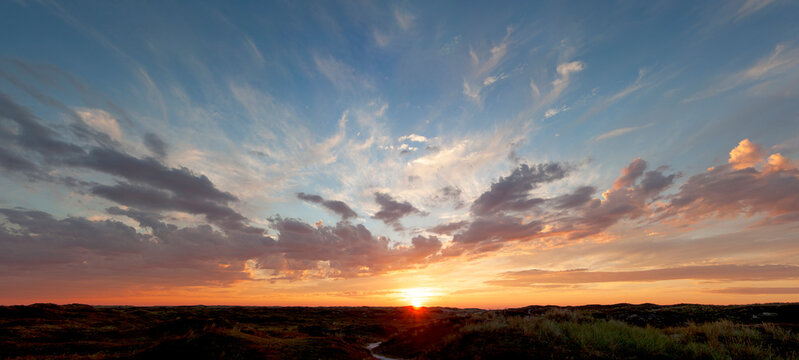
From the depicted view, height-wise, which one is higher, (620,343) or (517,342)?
(620,343)

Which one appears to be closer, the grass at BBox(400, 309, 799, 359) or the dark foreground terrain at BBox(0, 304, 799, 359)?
the grass at BBox(400, 309, 799, 359)

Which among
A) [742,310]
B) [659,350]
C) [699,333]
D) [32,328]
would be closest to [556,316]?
[699,333]

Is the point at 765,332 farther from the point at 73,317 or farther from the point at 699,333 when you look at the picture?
the point at 73,317

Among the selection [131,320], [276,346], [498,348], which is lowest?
[131,320]

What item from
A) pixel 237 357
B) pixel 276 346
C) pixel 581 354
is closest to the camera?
pixel 581 354

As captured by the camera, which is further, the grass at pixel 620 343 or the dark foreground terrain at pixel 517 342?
the dark foreground terrain at pixel 517 342

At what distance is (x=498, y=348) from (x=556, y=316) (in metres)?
A: 14.0

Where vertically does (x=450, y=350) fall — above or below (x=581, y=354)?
below

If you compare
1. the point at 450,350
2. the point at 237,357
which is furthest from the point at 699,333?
the point at 237,357

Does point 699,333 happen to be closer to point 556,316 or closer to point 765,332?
point 765,332

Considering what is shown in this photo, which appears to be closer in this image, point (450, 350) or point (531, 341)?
point (531, 341)

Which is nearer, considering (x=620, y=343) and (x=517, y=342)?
(x=620, y=343)

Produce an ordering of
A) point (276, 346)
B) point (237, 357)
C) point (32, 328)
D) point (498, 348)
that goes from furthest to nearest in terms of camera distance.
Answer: point (32, 328) < point (276, 346) < point (237, 357) < point (498, 348)

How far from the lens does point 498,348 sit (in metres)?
20.8
